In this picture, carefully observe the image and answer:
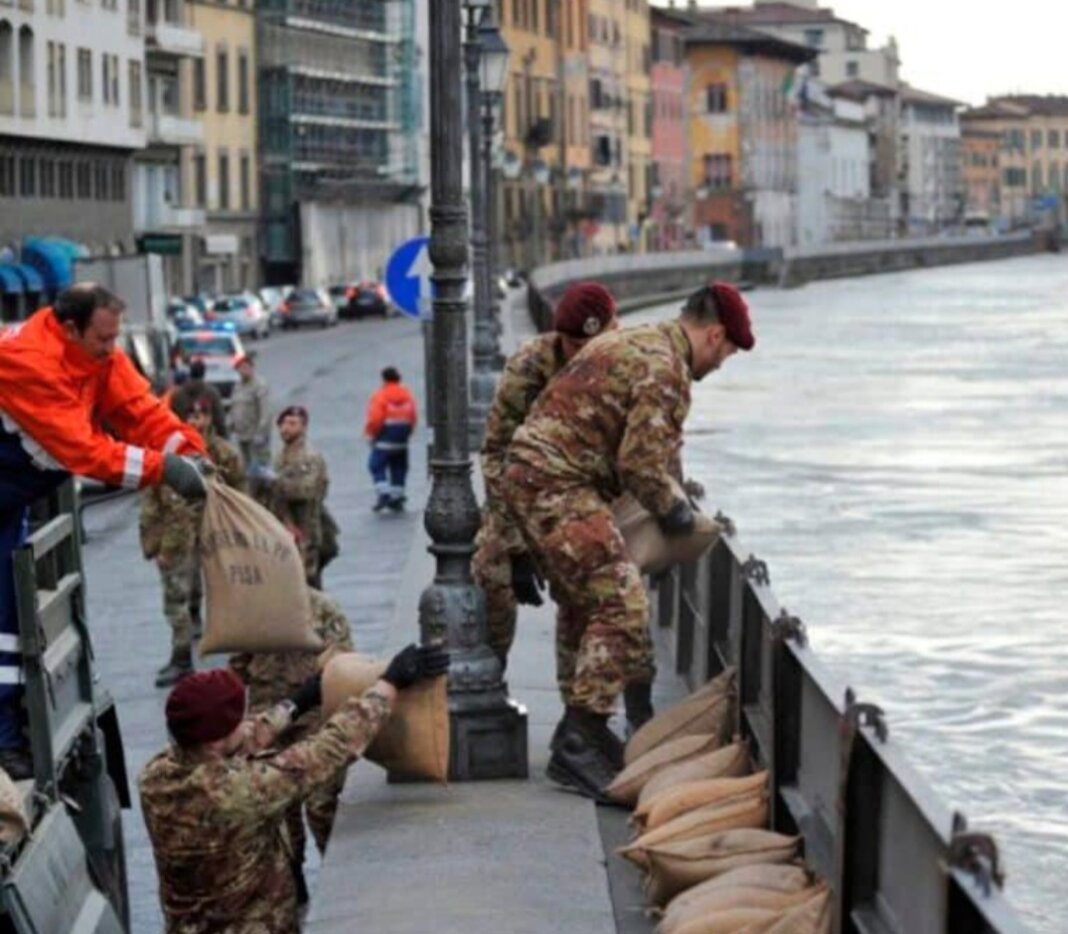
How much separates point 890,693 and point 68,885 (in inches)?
549

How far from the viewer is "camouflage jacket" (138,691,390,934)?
902 centimetres

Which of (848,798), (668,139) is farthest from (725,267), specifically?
Answer: (848,798)

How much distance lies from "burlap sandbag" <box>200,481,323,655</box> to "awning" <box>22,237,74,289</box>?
64.3 m

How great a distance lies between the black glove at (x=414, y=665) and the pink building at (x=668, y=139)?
498 ft

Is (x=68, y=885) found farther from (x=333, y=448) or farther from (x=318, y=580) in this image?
(x=333, y=448)

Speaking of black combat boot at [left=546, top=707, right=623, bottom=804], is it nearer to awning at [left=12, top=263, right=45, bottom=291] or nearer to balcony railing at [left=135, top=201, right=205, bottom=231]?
awning at [left=12, top=263, right=45, bottom=291]

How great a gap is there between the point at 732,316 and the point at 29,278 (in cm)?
6511

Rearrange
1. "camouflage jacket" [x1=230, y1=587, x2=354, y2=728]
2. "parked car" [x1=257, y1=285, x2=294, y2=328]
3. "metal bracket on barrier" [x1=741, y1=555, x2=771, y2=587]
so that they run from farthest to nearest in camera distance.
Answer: "parked car" [x1=257, y1=285, x2=294, y2=328]
"metal bracket on barrier" [x1=741, y1=555, x2=771, y2=587]
"camouflage jacket" [x1=230, y1=587, x2=354, y2=728]

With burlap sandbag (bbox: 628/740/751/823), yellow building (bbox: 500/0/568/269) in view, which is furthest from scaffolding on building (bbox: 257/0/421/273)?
burlap sandbag (bbox: 628/740/751/823)

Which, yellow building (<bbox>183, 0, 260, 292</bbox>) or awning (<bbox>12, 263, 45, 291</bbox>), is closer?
awning (<bbox>12, 263, 45, 291</bbox>)

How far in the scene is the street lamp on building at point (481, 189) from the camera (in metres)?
34.4

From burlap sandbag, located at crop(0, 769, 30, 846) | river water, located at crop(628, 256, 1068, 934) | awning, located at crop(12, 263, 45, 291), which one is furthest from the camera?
awning, located at crop(12, 263, 45, 291)

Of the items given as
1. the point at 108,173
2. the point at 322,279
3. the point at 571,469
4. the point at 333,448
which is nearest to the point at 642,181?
the point at 322,279

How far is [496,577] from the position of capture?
12750 millimetres
